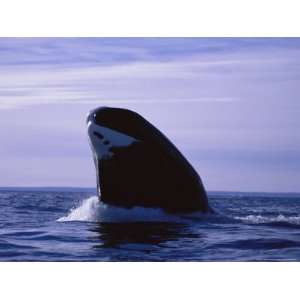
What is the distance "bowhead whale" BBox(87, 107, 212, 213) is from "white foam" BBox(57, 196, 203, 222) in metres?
0.08

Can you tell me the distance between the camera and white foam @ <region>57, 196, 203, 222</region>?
1329 cm

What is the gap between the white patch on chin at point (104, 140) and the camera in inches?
505

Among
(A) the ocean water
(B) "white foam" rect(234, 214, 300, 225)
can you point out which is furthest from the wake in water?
(B) "white foam" rect(234, 214, 300, 225)

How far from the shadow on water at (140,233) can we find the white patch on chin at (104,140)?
1095mm

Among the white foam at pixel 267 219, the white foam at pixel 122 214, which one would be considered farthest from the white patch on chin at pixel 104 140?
the white foam at pixel 267 219

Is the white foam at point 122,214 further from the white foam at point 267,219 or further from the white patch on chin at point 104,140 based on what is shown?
the white foam at point 267,219

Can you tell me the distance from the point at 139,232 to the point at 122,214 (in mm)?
394

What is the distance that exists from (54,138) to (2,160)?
858 millimetres

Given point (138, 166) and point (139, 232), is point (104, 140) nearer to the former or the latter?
point (138, 166)

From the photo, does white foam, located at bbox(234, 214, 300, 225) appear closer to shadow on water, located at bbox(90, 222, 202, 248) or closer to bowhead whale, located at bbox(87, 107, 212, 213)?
bowhead whale, located at bbox(87, 107, 212, 213)
